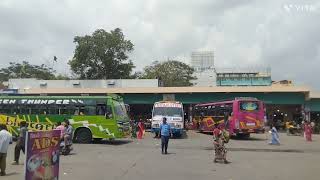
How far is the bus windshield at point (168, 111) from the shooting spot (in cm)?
3824

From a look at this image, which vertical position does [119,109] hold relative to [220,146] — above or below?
above

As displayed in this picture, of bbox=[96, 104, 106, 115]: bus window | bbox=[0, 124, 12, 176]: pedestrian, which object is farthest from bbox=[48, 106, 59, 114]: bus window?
bbox=[0, 124, 12, 176]: pedestrian

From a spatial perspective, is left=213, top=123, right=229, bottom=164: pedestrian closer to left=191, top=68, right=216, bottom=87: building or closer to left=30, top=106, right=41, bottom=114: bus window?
left=30, top=106, right=41, bottom=114: bus window

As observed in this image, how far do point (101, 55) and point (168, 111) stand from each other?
38.1 meters

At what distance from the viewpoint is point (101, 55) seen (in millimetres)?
74938

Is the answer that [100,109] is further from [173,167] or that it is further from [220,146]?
[173,167]

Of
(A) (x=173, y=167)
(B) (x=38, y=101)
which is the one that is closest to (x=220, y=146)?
(A) (x=173, y=167)

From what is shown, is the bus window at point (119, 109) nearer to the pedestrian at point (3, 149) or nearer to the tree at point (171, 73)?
the pedestrian at point (3, 149)

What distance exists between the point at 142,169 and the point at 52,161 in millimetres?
7268

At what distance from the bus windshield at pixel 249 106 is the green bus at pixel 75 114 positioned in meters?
9.83

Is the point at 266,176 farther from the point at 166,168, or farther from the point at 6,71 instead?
the point at 6,71

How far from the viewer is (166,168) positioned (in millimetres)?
17750

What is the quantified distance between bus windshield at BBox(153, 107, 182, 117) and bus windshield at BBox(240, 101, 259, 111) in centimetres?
446

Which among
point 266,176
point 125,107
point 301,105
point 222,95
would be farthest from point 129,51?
point 266,176
